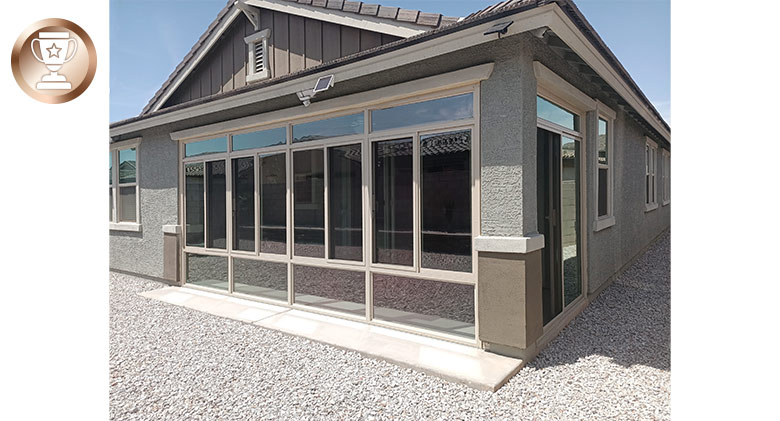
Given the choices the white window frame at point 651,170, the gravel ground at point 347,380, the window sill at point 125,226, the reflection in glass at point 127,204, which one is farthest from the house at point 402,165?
the white window frame at point 651,170

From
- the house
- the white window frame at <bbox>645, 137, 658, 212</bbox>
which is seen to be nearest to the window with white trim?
the house

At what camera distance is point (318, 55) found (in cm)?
568

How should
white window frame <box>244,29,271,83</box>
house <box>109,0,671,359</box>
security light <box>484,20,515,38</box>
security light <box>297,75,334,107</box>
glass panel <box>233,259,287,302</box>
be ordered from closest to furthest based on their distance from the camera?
security light <box>484,20,515,38</box>, house <box>109,0,671,359</box>, security light <box>297,75,334,107</box>, glass panel <box>233,259,287,302</box>, white window frame <box>244,29,271,83</box>

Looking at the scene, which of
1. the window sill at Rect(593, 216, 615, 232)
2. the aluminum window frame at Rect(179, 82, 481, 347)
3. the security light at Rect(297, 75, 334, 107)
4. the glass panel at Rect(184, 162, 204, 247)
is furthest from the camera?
the glass panel at Rect(184, 162, 204, 247)

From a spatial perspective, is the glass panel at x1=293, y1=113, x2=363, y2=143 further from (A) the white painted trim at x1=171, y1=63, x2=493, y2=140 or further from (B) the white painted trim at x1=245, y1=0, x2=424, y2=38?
(B) the white painted trim at x1=245, y1=0, x2=424, y2=38

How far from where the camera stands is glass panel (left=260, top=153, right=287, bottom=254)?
6.11m

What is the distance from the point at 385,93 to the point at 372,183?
1163 mm

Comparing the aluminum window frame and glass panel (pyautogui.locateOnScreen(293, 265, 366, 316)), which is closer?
the aluminum window frame

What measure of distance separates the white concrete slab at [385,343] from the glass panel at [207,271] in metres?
0.62

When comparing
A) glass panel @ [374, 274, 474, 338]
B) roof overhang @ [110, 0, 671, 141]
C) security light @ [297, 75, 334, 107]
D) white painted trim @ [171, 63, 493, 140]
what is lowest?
glass panel @ [374, 274, 474, 338]

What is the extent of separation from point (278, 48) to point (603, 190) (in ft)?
20.0

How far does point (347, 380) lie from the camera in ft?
12.1

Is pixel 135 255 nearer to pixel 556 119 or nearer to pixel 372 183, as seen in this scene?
pixel 372 183
